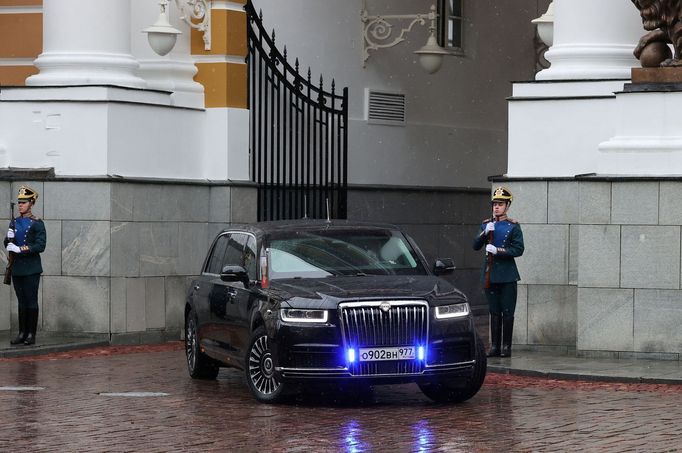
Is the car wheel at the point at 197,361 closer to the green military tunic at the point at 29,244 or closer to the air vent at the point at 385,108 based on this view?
the green military tunic at the point at 29,244

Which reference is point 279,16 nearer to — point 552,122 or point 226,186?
point 226,186

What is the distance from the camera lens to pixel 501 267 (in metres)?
18.5

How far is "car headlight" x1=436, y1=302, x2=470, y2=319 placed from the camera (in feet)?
47.5

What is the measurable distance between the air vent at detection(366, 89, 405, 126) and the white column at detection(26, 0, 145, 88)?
606cm

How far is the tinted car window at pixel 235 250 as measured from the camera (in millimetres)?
16188

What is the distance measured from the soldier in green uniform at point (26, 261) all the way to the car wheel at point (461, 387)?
6.58 m

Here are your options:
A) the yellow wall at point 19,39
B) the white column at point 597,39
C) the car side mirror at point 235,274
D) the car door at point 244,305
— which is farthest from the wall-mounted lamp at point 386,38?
the car side mirror at point 235,274

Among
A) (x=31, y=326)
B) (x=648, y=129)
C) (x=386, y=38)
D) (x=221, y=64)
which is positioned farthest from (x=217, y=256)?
(x=386, y=38)

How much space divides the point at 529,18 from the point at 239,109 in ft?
29.5

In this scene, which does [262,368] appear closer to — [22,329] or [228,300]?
[228,300]

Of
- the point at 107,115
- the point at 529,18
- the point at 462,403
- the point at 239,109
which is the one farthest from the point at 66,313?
the point at 529,18

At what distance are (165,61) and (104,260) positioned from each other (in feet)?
10.8

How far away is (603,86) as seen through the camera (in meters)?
19.7

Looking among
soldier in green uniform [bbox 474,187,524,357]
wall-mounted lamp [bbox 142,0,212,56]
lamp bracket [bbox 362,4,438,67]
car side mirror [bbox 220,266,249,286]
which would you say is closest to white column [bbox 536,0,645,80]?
soldier in green uniform [bbox 474,187,524,357]
